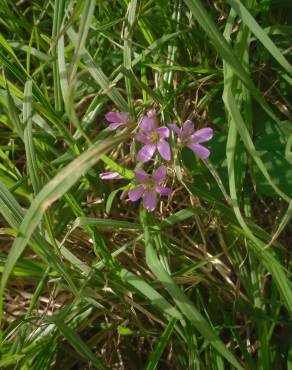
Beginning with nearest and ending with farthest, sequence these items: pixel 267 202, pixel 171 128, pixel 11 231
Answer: pixel 171 128 < pixel 11 231 < pixel 267 202

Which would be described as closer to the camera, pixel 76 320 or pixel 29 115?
pixel 29 115

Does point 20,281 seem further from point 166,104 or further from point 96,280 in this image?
point 166,104

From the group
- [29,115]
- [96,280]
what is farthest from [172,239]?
[29,115]

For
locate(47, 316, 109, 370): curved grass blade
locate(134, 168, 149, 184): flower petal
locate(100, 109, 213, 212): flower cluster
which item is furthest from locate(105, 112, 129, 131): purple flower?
locate(47, 316, 109, 370): curved grass blade

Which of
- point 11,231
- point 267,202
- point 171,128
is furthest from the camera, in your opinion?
point 267,202

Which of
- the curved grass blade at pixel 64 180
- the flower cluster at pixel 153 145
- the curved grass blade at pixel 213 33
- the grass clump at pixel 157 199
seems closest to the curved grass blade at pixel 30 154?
the grass clump at pixel 157 199

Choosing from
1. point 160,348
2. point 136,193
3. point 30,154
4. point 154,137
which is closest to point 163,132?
point 154,137
